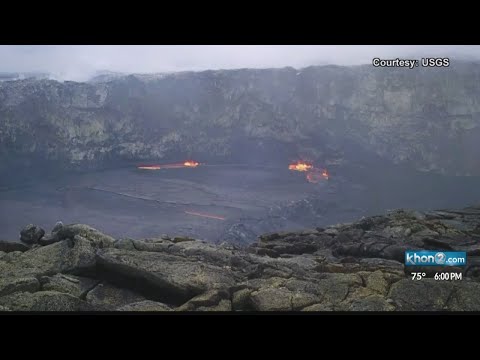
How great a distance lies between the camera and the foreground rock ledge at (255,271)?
19.8 ft

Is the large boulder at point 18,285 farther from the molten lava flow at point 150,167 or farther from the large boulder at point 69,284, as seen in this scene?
the molten lava flow at point 150,167

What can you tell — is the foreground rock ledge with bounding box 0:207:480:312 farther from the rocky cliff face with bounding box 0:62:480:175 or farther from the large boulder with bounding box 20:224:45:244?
the rocky cliff face with bounding box 0:62:480:175

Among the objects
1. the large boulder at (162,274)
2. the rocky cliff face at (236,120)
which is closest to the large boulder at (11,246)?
the rocky cliff face at (236,120)

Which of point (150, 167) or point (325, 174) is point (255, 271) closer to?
point (325, 174)

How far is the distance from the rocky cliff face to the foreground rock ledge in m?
1.36

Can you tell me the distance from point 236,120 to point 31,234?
14.6 ft

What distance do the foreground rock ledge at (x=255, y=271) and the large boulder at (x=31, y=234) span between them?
0.67 ft

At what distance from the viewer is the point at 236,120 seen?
24.9 ft

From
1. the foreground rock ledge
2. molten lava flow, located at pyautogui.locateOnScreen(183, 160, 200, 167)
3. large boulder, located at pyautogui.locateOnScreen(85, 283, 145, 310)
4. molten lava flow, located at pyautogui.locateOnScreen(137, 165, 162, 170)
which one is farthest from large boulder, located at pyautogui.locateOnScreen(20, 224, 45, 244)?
molten lava flow, located at pyautogui.locateOnScreen(183, 160, 200, 167)

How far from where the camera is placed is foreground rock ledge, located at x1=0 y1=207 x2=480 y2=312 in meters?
6.04

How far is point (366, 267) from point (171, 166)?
411 cm

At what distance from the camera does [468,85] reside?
678 cm

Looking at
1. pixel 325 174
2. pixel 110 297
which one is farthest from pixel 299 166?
pixel 110 297

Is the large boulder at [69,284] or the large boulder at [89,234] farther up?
the large boulder at [89,234]
